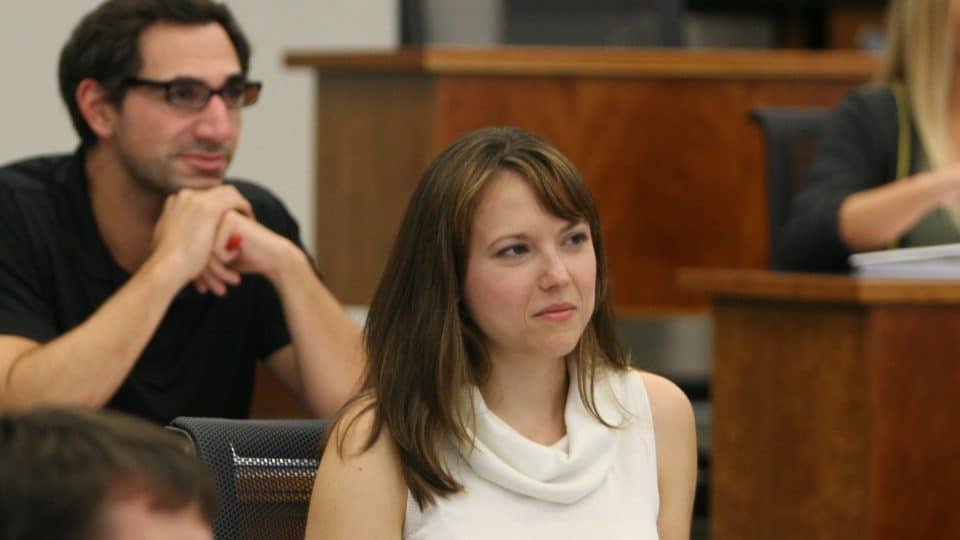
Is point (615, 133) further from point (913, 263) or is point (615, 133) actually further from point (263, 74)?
point (263, 74)

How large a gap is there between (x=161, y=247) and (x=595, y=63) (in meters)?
1.93

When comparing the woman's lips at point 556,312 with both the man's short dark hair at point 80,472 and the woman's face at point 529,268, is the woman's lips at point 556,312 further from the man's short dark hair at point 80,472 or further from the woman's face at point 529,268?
the man's short dark hair at point 80,472

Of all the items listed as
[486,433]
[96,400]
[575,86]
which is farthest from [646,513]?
[575,86]

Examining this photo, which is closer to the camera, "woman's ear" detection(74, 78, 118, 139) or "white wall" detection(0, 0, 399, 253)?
"woman's ear" detection(74, 78, 118, 139)

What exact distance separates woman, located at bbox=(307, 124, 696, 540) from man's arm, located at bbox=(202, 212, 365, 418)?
65cm

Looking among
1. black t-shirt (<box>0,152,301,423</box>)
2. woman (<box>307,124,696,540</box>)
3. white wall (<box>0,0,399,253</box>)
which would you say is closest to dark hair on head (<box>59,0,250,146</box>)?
black t-shirt (<box>0,152,301,423</box>)

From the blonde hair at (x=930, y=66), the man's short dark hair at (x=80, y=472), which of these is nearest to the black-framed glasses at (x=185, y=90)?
the blonde hair at (x=930, y=66)

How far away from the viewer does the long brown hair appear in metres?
2.04

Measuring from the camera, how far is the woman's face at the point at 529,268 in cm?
207

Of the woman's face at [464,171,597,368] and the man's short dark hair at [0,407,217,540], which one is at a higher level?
the man's short dark hair at [0,407,217,540]

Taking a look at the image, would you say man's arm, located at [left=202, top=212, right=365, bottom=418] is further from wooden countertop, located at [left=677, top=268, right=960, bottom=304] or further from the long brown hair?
wooden countertop, located at [left=677, top=268, right=960, bottom=304]

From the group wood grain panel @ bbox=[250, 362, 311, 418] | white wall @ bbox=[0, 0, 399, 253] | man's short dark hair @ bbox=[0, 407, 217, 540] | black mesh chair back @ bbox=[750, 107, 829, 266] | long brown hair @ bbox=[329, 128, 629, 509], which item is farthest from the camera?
white wall @ bbox=[0, 0, 399, 253]

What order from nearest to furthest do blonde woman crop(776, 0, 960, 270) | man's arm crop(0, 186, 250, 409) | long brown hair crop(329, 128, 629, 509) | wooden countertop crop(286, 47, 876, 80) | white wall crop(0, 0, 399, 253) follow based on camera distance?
long brown hair crop(329, 128, 629, 509) < man's arm crop(0, 186, 250, 409) < blonde woman crop(776, 0, 960, 270) < wooden countertop crop(286, 47, 876, 80) < white wall crop(0, 0, 399, 253)

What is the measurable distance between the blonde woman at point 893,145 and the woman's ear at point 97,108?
57.6 inches
